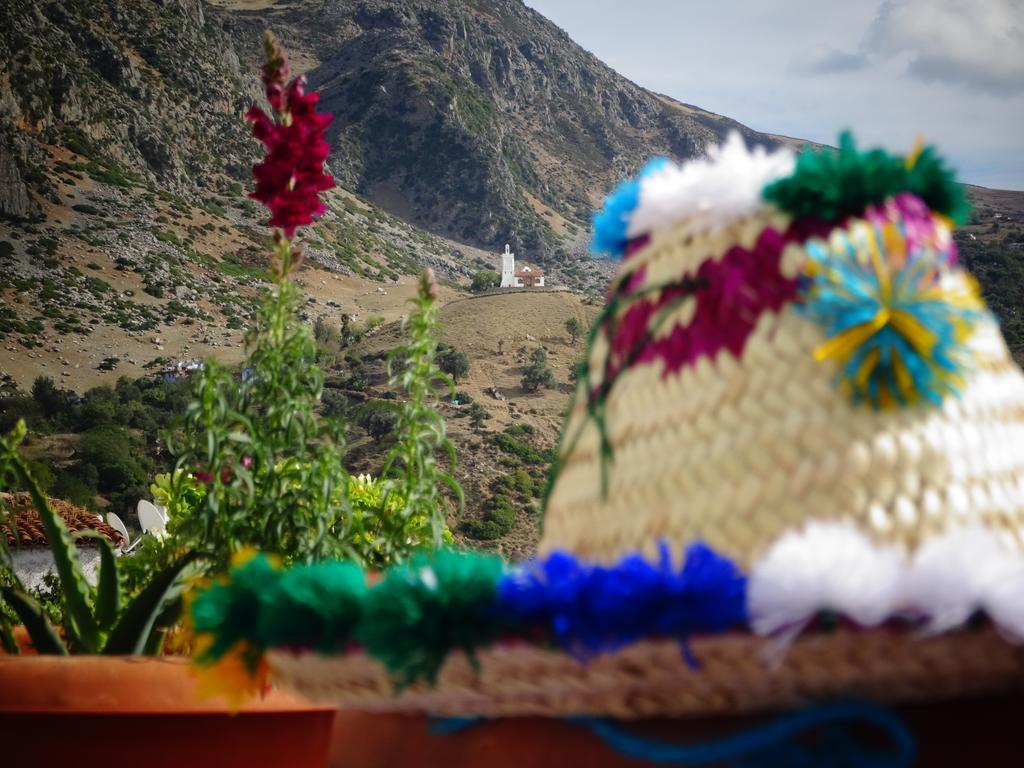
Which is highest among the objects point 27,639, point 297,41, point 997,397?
point 297,41

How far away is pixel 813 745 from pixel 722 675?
0.10m

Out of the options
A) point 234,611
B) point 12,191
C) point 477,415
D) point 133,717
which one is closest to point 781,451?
point 234,611

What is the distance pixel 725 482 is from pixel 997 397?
10.0 inches

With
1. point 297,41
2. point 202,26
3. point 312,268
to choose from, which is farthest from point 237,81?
point 297,41

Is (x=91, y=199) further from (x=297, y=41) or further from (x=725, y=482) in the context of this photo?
(x=725, y=482)

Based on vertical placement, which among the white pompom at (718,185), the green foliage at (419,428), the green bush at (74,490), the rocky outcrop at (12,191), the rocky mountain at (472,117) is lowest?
the green bush at (74,490)

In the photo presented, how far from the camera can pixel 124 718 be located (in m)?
1.48

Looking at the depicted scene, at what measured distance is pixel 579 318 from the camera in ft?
194

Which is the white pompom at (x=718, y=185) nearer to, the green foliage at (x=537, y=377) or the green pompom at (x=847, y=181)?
the green pompom at (x=847, y=181)

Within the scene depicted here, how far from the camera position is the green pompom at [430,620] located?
0.73m

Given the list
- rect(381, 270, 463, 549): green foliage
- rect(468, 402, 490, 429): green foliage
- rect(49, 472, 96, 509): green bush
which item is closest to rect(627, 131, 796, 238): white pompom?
rect(381, 270, 463, 549): green foliage

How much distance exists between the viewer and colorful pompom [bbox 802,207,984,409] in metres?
0.79

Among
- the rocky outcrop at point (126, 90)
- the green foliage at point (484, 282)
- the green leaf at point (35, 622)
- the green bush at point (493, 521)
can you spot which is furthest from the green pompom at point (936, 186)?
the green foliage at point (484, 282)

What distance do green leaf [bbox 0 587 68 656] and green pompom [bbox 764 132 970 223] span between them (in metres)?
1.50
